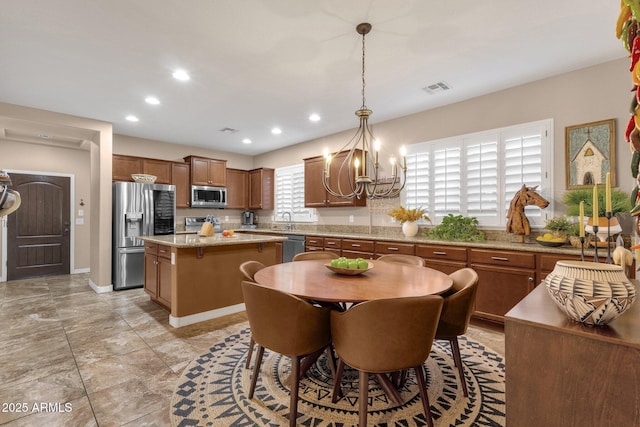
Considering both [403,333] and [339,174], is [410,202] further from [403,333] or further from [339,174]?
[403,333]

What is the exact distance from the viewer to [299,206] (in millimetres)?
6203

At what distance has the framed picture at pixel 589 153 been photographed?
2.88 metres

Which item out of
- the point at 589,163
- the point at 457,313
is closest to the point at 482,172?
the point at 589,163

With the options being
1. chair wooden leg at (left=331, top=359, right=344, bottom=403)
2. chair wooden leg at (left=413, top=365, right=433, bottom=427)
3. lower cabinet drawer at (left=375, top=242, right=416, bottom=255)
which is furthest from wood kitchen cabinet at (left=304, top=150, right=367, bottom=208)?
chair wooden leg at (left=413, top=365, right=433, bottom=427)

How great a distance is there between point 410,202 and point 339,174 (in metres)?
1.24

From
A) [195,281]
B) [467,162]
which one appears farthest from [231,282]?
[467,162]

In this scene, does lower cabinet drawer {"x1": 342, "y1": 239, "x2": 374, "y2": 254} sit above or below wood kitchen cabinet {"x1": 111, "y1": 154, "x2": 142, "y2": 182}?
below

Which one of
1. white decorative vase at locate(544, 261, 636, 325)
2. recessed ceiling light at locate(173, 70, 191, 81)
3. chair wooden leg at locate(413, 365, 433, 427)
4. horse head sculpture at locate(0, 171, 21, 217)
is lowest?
chair wooden leg at locate(413, 365, 433, 427)

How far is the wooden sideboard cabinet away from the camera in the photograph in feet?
2.35

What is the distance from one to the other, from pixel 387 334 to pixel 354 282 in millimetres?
550

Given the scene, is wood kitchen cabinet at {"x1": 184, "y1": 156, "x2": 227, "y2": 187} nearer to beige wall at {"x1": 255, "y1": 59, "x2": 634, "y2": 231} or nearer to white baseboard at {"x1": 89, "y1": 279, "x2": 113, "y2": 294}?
white baseboard at {"x1": 89, "y1": 279, "x2": 113, "y2": 294}

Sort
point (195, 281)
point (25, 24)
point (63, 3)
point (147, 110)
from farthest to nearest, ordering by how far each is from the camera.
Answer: point (147, 110)
point (195, 281)
point (25, 24)
point (63, 3)

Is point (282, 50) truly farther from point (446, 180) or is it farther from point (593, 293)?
point (593, 293)

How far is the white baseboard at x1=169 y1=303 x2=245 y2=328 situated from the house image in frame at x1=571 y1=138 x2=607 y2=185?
13.2 ft
